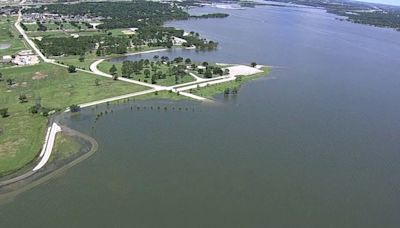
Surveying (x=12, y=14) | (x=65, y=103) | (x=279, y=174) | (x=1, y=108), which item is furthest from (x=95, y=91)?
(x=12, y=14)

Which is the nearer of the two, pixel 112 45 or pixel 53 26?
pixel 112 45

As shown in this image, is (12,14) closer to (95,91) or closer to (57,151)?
(95,91)

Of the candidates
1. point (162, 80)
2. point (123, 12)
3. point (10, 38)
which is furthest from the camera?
point (123, 12)

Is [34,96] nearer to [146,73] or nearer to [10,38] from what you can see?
[146,73]

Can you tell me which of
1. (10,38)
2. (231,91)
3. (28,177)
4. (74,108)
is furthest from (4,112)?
(10,38)

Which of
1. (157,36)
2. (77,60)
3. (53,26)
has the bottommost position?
(77,60)

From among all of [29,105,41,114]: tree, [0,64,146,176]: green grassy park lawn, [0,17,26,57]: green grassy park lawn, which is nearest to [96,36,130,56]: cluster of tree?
[0,64,146,176]: green grassy park lawn
